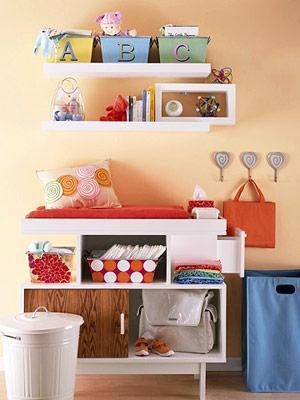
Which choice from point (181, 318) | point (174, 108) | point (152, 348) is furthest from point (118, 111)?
point (152, 348)

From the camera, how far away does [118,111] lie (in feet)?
12.6

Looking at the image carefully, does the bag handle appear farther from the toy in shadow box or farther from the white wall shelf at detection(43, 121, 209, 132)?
the toy in shadow box

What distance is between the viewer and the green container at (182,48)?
12.5ft

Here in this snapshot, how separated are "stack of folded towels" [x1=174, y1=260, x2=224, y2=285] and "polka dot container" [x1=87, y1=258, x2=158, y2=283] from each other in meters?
0.13

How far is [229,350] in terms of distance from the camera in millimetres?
4102

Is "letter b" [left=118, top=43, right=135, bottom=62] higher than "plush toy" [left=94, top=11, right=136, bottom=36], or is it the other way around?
"plush toy" [left=94, top=11, right=136, bottom=36]

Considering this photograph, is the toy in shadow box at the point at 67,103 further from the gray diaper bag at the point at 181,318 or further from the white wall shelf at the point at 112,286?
the gray diaper bag at the point at 181,318

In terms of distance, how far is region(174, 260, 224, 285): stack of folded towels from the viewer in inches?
140

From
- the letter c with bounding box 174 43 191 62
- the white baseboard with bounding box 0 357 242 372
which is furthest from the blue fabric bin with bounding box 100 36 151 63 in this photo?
the white baseboard with bounding box 0 357 242 372

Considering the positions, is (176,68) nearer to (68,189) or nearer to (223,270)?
(68,189)

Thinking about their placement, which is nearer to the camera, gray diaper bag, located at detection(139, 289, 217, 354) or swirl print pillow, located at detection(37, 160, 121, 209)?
gray diaper bag, located at detection(139, 289, 217, 354)

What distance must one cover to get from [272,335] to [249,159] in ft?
3.16

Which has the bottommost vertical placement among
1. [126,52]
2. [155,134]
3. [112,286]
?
[112,286]

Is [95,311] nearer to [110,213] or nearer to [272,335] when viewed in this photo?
[110,213]
